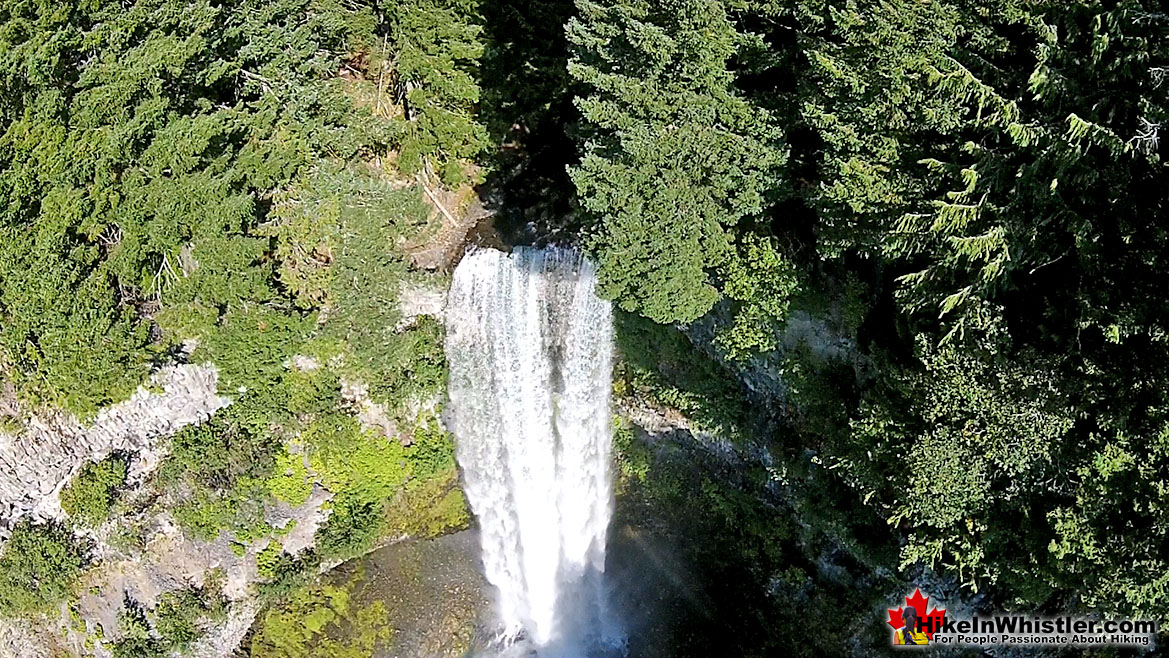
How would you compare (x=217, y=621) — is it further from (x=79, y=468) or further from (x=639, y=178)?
(x=639, y=178)

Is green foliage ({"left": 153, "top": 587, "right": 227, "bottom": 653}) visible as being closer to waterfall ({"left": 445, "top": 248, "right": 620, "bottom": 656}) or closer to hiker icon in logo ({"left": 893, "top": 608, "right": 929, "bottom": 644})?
waterfall ({"left": 445, "top": 248, "right": 620, "bottom": 656})

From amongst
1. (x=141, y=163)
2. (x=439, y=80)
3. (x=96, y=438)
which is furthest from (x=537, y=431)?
(x=141, y=163)

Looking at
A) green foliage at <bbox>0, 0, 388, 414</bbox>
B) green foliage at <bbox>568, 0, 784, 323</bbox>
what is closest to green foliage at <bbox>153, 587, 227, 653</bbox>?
green foliage at <bbox>0, 0, 388, 414</bbox>

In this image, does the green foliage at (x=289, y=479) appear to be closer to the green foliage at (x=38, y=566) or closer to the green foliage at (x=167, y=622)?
the green foliage at (x=167, y=622)

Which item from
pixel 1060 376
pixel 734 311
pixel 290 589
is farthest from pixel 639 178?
pixel 290 589

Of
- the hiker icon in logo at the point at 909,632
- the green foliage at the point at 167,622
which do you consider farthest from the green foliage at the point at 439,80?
the hiker icon in logo at the point at 909,632
